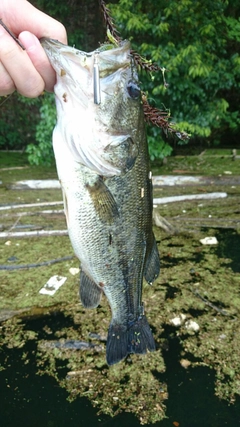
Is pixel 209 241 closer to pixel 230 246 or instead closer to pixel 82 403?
pixel 230 246

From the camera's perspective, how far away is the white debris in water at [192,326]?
3385 mm

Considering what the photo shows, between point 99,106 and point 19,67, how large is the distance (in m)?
0.36

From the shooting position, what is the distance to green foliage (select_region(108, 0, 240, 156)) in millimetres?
7652

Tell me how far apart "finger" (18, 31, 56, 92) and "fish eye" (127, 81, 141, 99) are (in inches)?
12.5

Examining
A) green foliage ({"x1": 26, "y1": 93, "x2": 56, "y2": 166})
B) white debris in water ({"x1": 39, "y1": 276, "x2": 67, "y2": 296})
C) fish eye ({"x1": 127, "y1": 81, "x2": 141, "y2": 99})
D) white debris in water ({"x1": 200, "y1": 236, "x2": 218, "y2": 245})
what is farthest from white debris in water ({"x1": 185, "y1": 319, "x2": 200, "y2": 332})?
green foliage ({"x1": 26, "y1": 93, "x2": 56, "y2": 166})

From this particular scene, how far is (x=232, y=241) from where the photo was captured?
5.03 meters

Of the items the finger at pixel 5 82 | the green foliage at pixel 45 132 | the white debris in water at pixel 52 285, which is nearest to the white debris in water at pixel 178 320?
the white debris in water at pixel 52 285

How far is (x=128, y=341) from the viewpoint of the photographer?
2.04 meters

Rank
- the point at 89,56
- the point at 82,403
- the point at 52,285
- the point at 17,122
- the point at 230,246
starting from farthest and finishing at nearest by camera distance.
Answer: the point at 17,122 < the point at 230,246 < the point at 52,285 < the point at 82,403 < the point at 89,56

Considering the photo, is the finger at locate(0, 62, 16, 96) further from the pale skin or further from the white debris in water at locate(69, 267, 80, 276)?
the white debris in water at locate(69, 267, 80, 276)

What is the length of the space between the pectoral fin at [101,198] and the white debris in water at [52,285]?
91.0 inches

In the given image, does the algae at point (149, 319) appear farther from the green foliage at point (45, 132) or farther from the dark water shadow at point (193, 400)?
the green foliage at point (45, 132)

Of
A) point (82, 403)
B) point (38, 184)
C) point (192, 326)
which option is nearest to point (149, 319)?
point (192, 326)

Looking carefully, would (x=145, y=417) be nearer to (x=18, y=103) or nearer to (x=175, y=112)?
(x=175, y=112)
